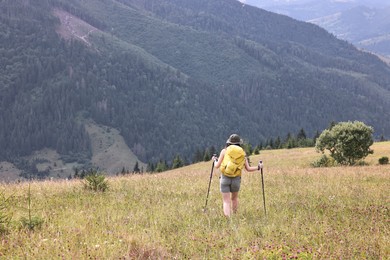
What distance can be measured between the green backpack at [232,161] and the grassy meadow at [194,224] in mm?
1020

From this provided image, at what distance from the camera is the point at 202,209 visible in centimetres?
1032

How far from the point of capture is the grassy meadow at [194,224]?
6.50 m

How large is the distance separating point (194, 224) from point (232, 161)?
1.77 metres

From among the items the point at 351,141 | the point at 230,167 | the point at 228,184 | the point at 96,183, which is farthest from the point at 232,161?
the point at 351,141

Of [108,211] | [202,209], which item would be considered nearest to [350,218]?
[202,209]

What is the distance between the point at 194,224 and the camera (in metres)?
8.66

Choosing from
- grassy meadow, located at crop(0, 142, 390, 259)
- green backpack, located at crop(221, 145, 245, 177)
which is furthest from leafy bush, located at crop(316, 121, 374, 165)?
green backpack, located at crop(221, 145, 245, 177)

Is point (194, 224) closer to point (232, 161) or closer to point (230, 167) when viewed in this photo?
point (230, 167)

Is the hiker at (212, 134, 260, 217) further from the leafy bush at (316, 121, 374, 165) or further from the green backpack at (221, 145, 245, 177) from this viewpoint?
the leafy bush at (316, 121, 374, 165)

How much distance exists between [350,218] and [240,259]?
4026 millimetres

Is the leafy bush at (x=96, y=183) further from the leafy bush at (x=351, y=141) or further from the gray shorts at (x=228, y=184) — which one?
the leafy bush at (x=351, y=141)

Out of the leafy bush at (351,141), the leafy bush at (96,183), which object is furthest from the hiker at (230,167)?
the leafy bush at (351,141)

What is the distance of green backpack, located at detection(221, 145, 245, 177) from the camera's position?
9.52 m

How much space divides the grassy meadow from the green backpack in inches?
40.2
